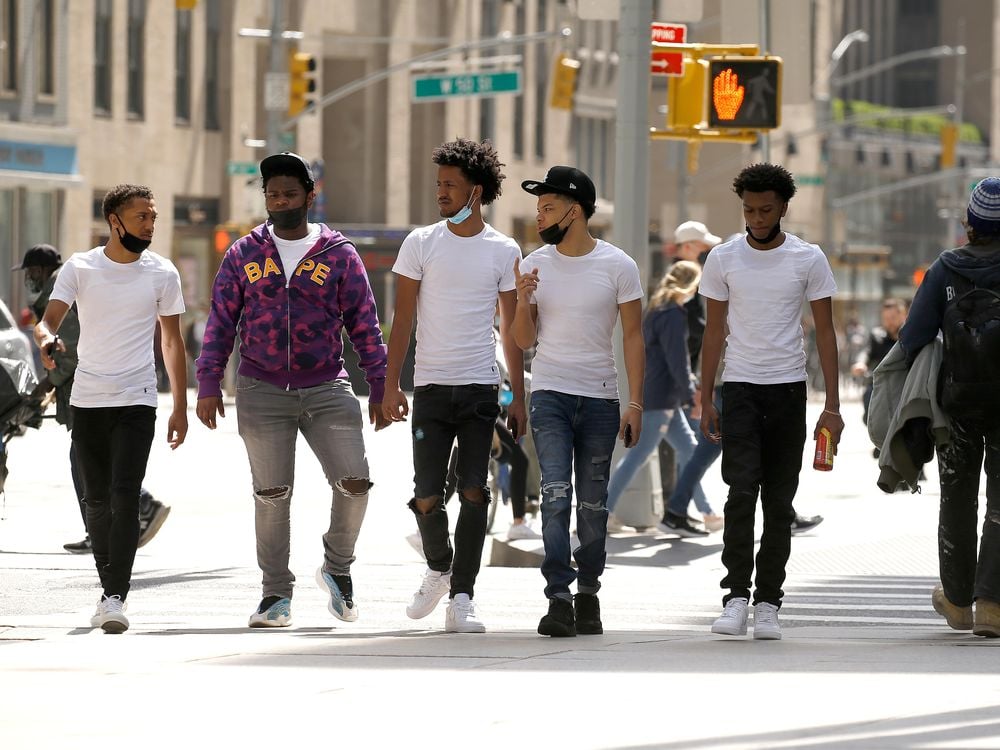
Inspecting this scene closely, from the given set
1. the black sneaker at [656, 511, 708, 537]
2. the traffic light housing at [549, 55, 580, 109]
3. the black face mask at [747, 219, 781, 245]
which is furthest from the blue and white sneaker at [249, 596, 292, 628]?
the traffic light housing at [549, 55, 580, 109]

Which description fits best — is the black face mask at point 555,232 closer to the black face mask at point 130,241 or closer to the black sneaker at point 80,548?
the black face mask at point 130,241

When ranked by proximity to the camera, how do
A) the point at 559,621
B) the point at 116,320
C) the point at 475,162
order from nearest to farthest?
the point at 559,621 < the point at 475,162 < the point at 116,320

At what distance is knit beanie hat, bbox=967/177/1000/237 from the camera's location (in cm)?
827

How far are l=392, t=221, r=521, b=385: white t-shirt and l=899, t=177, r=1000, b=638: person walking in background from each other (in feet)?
5.32

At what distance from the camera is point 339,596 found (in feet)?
29.0

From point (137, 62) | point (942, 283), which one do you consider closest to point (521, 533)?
point (942, 283)

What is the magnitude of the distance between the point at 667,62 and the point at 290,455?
7408mm

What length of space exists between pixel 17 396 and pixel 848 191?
8148 cm

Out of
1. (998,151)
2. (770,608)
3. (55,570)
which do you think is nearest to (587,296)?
(770,608)

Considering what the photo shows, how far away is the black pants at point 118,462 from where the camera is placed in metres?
8.78

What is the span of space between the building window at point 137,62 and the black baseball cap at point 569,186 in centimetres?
3463

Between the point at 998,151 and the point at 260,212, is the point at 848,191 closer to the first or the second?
the point at 998,151

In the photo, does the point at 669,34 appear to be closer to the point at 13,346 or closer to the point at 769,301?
the point at 13,346

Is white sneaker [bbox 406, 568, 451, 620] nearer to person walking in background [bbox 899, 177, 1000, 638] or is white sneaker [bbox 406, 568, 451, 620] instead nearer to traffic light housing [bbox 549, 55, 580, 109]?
person walking in background [bbox 899, 177, 1000, 638]
